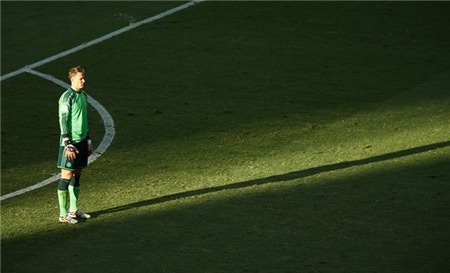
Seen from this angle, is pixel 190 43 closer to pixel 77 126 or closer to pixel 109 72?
pixel 109 72

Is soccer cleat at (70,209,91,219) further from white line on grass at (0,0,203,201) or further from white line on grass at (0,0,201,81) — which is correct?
white line on grass at (0,0,201,81)

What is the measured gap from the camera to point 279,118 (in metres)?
15.3

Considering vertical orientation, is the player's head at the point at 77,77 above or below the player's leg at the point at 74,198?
Result: above

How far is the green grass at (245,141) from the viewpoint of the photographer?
10.0 meters

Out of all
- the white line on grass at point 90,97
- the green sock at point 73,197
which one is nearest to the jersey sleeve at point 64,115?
the green sock at point 73,197

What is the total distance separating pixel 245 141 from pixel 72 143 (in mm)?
3789

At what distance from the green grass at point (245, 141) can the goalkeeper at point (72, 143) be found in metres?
0.29

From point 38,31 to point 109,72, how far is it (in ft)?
11.6

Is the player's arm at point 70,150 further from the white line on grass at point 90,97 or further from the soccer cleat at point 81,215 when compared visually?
the white line on grass at point 90,97

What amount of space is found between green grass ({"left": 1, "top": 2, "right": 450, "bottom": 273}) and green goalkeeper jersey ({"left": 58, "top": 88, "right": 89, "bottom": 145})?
1.00 metres

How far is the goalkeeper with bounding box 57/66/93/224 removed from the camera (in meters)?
10.9

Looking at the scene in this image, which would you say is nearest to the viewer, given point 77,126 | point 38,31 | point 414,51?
point 77,126

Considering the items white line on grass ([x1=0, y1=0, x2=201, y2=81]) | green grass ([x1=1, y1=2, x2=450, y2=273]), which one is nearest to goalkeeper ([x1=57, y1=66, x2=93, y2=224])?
green grass ([x1=1, y1=2, x2=450, y2=273])

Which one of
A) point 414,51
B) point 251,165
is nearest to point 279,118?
point 251,165
